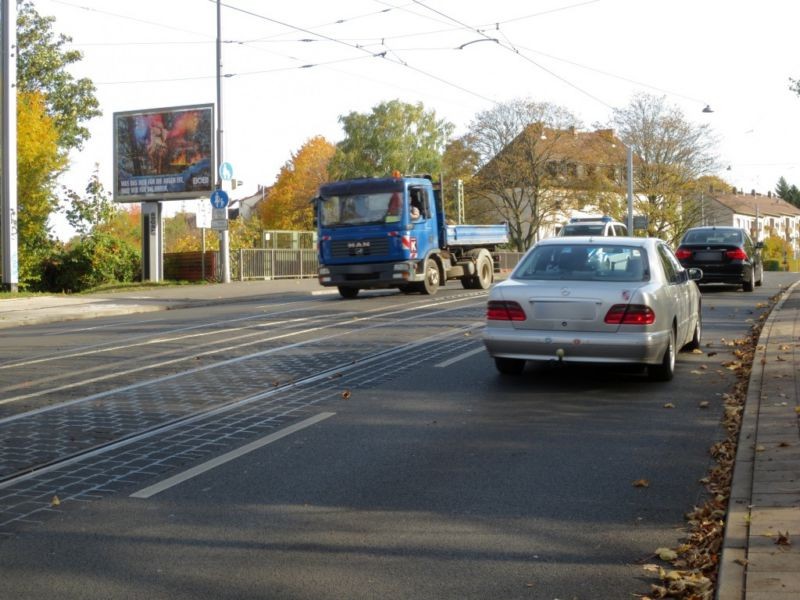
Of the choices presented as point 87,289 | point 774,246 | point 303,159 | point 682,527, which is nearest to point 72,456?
point 682,527

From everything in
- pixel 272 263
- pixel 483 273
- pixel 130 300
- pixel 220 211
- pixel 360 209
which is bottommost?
pixel 130 300

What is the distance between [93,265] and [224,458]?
30505 mm

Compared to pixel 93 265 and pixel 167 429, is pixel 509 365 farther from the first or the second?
pixel 93 265

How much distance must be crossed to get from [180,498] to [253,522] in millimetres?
713

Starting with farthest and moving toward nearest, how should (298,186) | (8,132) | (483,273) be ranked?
(298,186), (483,273), (8,132)

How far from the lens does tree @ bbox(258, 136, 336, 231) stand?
82.4m

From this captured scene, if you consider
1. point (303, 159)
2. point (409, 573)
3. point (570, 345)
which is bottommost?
point (409, 573)

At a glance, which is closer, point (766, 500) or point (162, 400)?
point (766, 500)

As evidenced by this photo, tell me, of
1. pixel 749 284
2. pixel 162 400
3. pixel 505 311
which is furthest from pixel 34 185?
pixel 505 311

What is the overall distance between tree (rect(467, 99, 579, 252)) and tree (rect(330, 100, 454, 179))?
462 inches

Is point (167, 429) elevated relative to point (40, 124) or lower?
lower

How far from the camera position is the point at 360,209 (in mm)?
24375

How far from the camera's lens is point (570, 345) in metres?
9.58

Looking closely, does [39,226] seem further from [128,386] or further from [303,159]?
[303,159]
